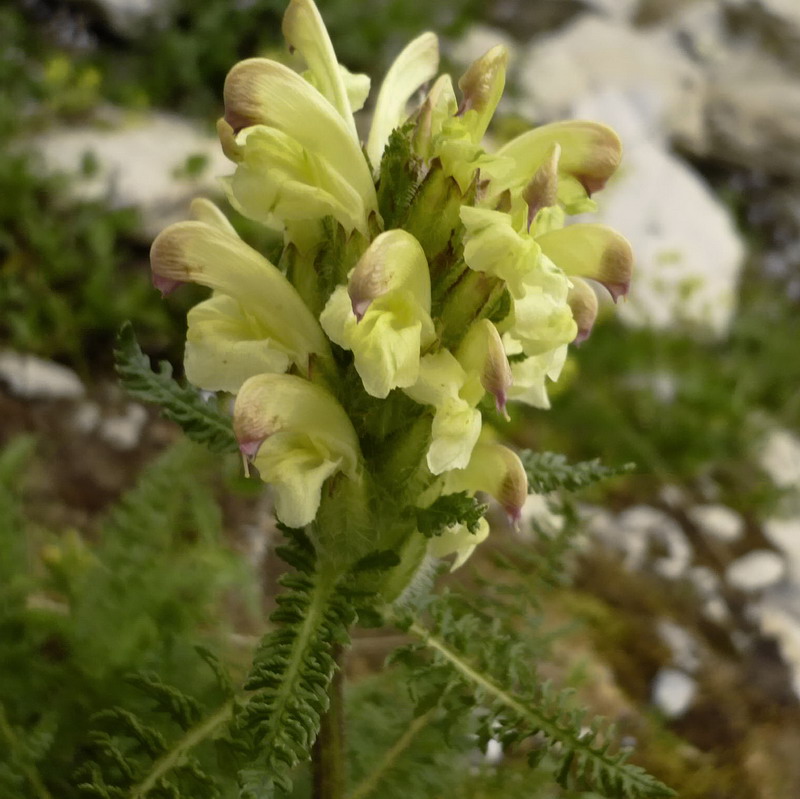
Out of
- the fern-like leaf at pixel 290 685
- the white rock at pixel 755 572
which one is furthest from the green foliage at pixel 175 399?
the white rock at pixel 755 572

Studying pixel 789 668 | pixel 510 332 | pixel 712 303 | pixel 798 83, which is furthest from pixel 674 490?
pixel 798 83

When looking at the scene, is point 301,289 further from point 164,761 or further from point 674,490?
point 674,490

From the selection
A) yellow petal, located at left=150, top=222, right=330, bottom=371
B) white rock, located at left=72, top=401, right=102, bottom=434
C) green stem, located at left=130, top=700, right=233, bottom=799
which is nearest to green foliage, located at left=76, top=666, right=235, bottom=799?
green stem, located at left=130, top=700, right=233, bottom=799

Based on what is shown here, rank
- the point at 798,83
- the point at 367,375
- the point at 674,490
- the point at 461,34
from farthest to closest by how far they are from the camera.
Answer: the point at 798,83 → the point at 461,34 → the point at 674,490 → the point at 367,375

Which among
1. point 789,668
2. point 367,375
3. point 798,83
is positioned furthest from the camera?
point 798,83

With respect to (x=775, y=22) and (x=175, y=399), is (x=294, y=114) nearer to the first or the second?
(x=175, y=399)

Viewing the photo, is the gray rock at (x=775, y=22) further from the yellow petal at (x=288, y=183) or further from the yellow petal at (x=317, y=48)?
the yellow petal at (x=288, y=183)
